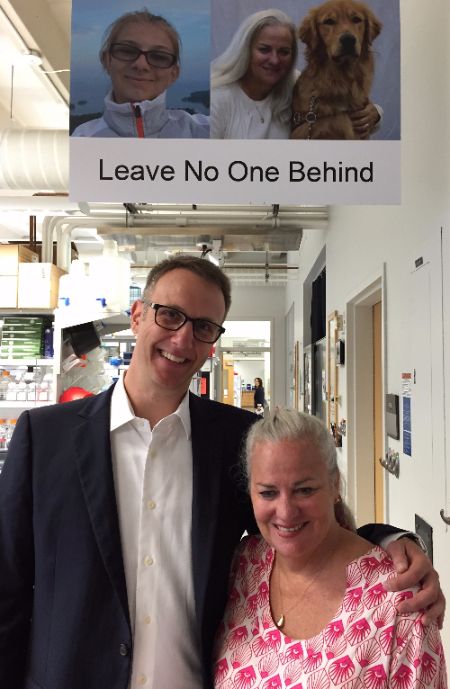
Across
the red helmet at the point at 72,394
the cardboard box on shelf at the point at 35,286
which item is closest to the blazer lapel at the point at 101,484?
the red helmet at the point at 72,394

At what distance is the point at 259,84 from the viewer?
2.28m

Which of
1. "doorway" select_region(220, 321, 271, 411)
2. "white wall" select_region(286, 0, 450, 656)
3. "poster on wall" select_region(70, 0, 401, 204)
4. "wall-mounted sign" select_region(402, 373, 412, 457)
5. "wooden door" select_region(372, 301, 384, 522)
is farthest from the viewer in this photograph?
"doorway" select_region(220, 321, 271, 411)

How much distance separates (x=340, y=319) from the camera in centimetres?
496

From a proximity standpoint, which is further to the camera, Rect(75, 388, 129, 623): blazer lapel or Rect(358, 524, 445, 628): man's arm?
Rect(75, 388, 129, 623): blazer lapel

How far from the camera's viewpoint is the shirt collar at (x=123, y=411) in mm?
1463

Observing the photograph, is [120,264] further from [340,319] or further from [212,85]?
[212,85]

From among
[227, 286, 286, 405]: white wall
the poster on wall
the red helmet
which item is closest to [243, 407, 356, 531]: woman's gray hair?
the poster on wall

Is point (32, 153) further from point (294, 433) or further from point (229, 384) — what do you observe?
point (229, 384)

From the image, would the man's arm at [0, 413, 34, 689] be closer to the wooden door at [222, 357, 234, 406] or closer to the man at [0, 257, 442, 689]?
the man at [0, 257, 442, 689]

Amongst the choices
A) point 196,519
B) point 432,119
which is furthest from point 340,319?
point 196,519

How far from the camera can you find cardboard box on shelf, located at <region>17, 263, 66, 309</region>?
481 centimetres

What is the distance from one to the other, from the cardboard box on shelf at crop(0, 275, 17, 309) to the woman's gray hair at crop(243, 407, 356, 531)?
3.85 meters

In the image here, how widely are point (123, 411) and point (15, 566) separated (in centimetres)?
43

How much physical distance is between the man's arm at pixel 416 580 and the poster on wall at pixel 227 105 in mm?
1316
